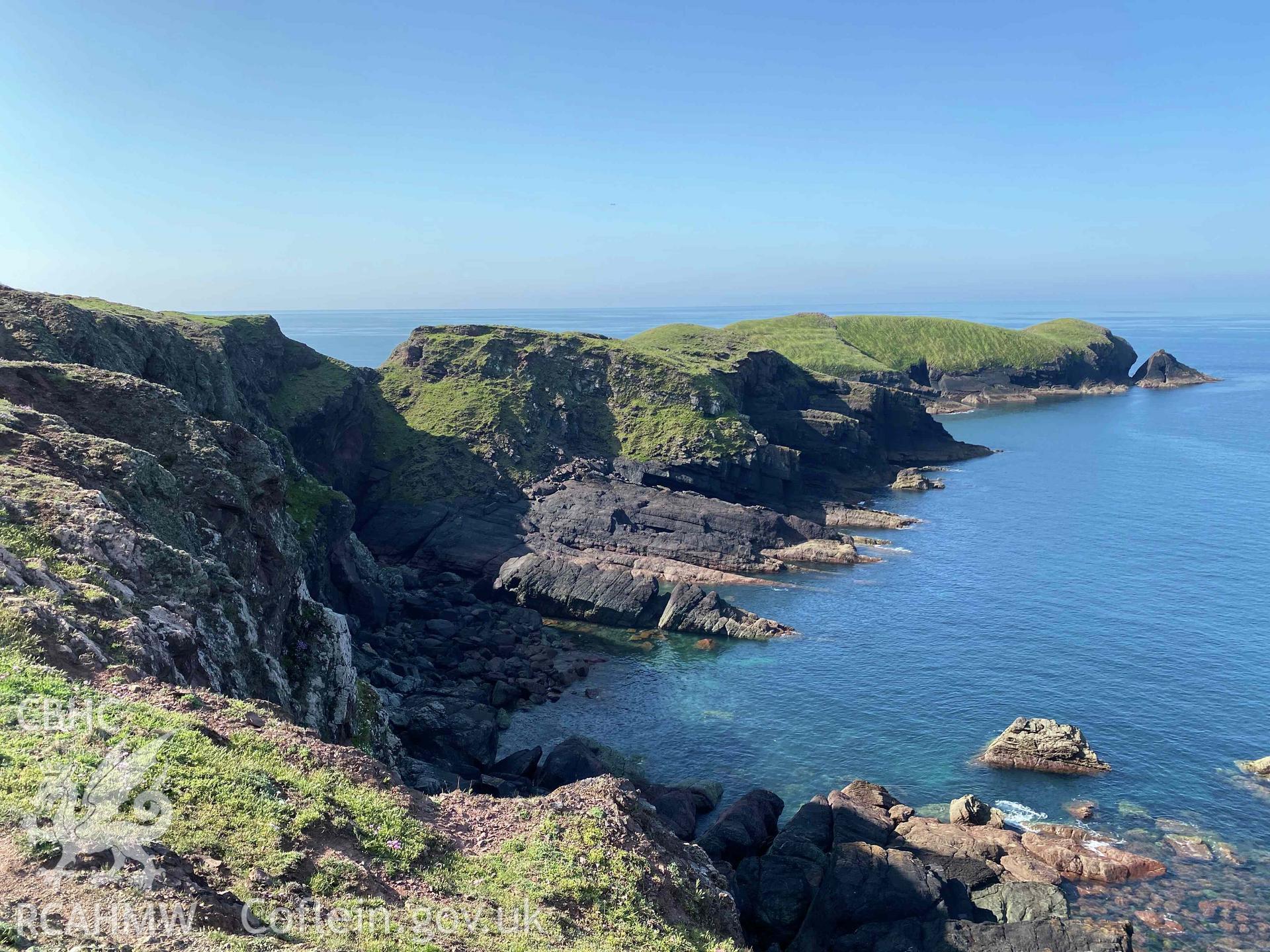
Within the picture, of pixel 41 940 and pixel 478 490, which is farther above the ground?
pixel 41 940

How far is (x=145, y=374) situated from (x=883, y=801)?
180 ft

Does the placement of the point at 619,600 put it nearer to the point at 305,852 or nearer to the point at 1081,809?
the point at 1081,809

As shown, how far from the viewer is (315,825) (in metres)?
18.9

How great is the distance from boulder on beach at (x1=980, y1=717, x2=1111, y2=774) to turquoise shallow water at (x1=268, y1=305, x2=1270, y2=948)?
2.51 ft

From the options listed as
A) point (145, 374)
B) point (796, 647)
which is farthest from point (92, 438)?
point (796, 647)

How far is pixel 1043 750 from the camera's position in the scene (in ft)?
A: 148

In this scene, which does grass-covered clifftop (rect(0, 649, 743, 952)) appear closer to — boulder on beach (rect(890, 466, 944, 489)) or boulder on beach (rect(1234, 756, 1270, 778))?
boulder on beach (rect(1234, 756, 1270, 778))

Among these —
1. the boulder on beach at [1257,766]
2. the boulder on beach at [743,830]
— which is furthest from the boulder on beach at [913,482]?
the boulder on beach at [743,830]

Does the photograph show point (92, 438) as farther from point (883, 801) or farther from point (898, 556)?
point (898, 556)

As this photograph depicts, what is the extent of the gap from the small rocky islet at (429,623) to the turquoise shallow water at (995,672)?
2.84m

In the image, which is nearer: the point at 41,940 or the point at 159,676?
the point at 41,940

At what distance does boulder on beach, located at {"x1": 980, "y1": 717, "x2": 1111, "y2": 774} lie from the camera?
44875mm

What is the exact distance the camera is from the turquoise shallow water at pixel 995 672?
147ft

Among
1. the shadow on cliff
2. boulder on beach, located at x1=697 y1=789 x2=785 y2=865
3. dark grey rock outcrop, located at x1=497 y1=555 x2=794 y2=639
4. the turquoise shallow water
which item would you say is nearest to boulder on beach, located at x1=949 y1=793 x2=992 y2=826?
the turquoise shallow water
